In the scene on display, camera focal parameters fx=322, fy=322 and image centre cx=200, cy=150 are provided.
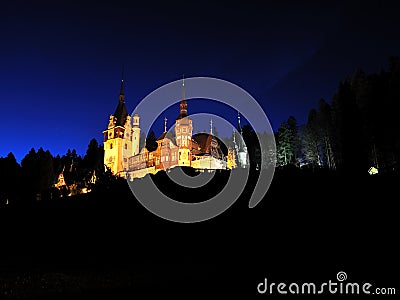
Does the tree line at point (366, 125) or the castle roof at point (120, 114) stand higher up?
the castle roof at point (120, 114)

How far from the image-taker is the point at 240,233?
71.9ft

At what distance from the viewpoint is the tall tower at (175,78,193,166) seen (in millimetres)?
77062

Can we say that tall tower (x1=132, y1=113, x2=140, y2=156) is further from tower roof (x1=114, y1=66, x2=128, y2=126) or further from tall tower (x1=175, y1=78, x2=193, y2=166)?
tall tower (x1=175, y1=78, x2=193, y2=166)

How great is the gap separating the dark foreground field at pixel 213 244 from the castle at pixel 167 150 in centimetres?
4292

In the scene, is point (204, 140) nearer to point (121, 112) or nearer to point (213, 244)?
point (121, 112)

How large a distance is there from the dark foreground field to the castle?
42.9 meters

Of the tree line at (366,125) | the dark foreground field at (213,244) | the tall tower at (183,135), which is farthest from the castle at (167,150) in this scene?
the dark foreground field at (213,244)

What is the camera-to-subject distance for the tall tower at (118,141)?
89.0 meters

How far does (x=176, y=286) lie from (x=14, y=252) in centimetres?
1837

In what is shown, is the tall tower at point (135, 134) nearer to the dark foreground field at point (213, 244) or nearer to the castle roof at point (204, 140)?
the castle roof at point (204, 140)

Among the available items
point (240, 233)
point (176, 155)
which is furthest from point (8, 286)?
point (176, 155)

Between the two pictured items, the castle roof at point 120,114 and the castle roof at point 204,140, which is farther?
the castle roof at point 120,114

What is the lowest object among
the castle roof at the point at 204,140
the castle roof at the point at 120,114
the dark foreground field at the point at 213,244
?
the dark foreground field at the point at 213,244

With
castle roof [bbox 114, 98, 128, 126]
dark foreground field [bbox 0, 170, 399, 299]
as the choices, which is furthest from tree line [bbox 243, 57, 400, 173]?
castle roof [bbox 114, 98, 128, 126]
